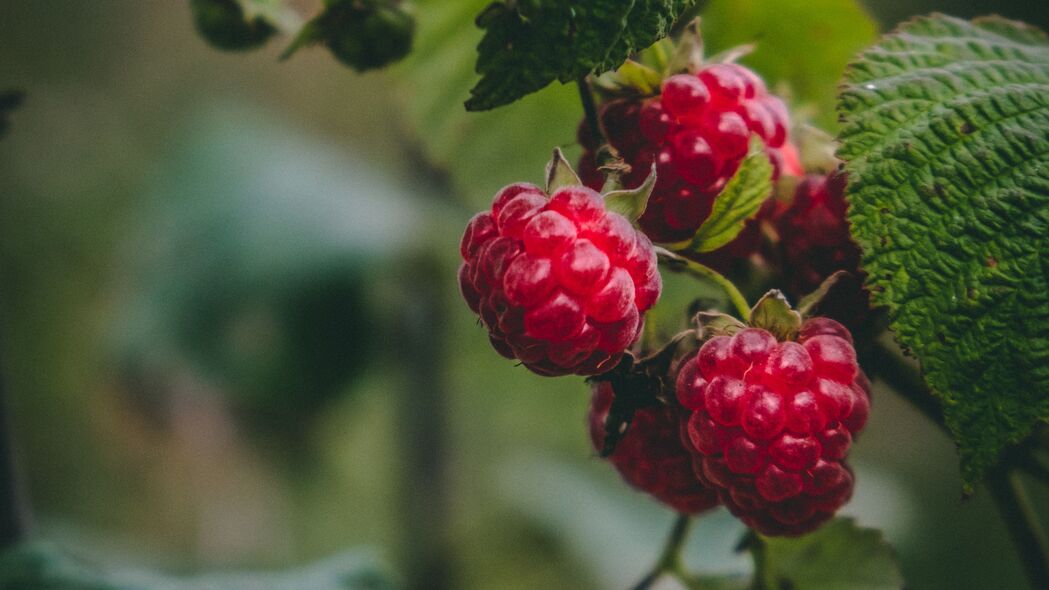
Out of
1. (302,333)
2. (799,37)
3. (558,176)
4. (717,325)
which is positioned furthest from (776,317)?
(302,333)

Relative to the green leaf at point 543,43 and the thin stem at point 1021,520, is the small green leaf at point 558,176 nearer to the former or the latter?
the green leaf at point 543,43

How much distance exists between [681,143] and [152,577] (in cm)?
58

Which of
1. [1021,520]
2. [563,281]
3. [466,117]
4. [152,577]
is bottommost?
[152,577]

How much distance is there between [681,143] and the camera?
0.47 metres

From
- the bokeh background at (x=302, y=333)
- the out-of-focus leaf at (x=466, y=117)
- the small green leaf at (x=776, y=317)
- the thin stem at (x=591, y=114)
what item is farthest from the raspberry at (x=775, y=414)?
the out-of-focus leaf at (x=466, y=117)

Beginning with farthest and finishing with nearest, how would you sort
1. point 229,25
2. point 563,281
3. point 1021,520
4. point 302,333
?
point 302,333 < point 229,25 < point 1021,520 < point 563,281

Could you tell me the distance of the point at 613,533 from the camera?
5.74 feet

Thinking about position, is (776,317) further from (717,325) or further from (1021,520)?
(1021,520)

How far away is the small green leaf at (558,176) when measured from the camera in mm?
426

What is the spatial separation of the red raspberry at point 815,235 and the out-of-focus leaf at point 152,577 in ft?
1.55

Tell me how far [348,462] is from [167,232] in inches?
45.1

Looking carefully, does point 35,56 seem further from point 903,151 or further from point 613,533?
point 903,151

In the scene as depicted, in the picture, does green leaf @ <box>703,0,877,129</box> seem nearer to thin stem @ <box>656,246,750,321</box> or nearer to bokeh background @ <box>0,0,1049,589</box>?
bokeh background @ <box>0,0,1049,589</box>

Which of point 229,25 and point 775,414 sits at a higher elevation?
point 229,25
